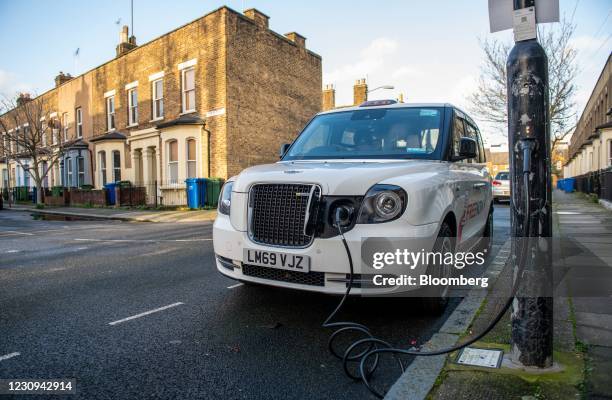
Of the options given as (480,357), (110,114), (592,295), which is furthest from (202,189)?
(480,357)

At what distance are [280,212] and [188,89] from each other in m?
20.6

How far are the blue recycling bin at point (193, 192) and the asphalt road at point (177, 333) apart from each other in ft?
43.3

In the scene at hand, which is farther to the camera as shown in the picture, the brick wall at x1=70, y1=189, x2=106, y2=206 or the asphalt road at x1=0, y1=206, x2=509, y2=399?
the brick wall at x1=70, y1=189, x2=106, y2=206

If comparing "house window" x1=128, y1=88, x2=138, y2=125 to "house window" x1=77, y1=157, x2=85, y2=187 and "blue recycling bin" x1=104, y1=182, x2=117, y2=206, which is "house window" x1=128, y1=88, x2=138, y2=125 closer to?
"blue recycling bin" x1=104, y1=182, x2=117, y2=206

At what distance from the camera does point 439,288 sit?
382 centimetres

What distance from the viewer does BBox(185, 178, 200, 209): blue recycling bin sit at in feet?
64.1

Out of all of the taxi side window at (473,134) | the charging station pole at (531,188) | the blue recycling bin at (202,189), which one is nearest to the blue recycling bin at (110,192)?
the blue recycling bin at (202,189)

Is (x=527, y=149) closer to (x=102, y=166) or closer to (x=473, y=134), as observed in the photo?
(x=473, y=134)

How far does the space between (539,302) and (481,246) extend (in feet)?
13.9

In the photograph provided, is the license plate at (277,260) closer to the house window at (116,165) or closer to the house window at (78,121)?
the house window at (116,165)

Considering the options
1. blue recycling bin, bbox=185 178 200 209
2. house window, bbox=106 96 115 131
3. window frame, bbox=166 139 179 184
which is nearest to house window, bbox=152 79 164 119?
window frame, bbox=166 139 179 184

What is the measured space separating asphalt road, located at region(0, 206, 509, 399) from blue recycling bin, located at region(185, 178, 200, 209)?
1321 centimetres

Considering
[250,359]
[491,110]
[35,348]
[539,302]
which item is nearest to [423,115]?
[539,302]

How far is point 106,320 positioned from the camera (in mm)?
3975
